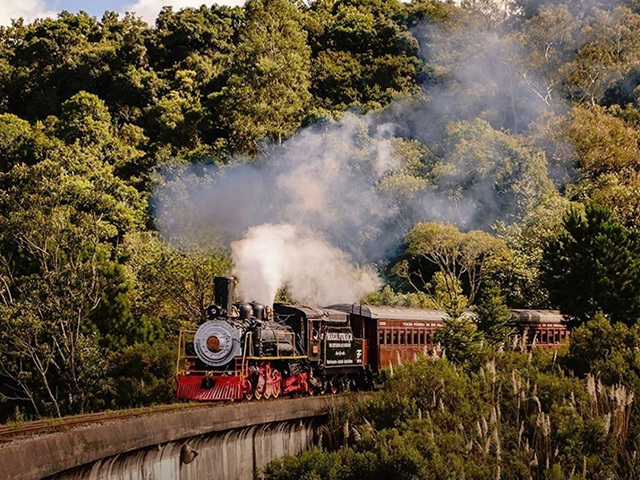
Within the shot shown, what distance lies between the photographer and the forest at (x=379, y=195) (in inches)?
827

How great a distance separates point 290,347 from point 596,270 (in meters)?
14.4

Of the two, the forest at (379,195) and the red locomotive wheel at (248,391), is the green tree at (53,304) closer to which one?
the forest at (379,195)

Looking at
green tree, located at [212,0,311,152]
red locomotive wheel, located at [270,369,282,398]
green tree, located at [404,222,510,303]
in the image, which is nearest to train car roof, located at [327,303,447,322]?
red locomotive wheel, located at [270,369,282,398]

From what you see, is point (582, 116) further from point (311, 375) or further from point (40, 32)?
point (40, 32)

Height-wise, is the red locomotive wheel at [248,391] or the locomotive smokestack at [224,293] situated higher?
the locomotive smokestack at [224,293]

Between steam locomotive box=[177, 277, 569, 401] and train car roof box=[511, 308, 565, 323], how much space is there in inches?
185

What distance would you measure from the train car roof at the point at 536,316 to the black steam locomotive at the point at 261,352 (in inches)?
425

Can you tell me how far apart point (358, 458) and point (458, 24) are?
64.7 meters

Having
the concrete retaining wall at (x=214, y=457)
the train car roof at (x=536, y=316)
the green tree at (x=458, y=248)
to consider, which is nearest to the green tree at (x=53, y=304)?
the concrete retaining wall at (x=214, y=457)

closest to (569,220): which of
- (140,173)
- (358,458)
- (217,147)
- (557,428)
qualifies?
(557,428)

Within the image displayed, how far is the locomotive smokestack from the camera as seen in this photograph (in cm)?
2308

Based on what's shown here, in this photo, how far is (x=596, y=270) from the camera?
3350 cm

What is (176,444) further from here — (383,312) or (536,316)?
(536,316)

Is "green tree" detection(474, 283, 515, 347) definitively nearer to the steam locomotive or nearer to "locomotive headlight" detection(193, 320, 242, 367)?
the steam locomotive
